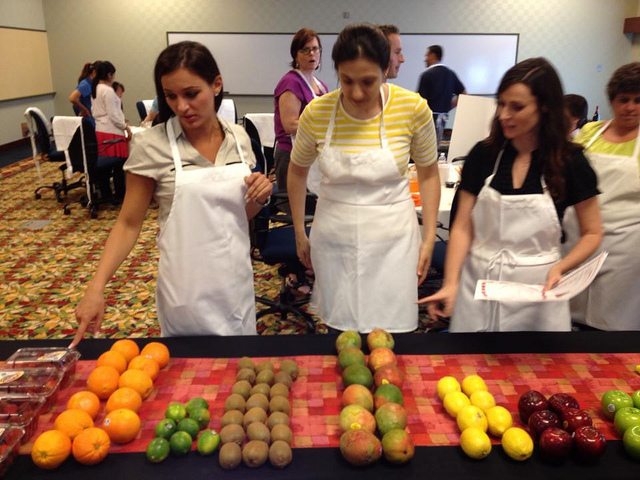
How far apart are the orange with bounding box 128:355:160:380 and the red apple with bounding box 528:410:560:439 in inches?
32.2

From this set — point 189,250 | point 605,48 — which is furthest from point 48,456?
point 605,48

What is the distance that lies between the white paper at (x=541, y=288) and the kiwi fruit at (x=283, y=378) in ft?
1.56

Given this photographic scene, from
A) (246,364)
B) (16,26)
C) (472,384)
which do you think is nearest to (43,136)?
(16,26)

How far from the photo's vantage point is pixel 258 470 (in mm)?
975

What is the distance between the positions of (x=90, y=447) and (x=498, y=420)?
0.78 m

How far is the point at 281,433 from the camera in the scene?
101 cm

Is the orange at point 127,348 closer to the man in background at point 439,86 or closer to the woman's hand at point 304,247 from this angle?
the woman's hand at point 304,247

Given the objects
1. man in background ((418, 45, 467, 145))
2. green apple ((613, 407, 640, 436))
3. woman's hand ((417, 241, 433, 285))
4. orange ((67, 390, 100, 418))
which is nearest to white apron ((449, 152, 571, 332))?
woman's hand ((417, 241, 433, 285))

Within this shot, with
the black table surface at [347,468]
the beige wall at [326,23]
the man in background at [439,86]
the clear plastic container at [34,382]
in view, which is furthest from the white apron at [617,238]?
the beige wall at [326,23]

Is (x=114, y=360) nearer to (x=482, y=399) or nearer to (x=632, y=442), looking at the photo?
(x=482, y=399)

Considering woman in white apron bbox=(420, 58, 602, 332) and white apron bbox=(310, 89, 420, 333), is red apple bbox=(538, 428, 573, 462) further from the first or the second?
white apron bbox=(310, 89, 420, 333)

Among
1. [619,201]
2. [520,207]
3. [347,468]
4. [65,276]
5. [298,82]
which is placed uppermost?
[298,82]

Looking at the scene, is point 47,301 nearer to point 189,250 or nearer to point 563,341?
point 189,250

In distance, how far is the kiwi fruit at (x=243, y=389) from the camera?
1.14 m
